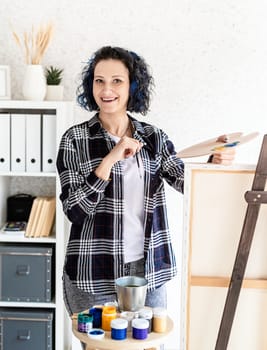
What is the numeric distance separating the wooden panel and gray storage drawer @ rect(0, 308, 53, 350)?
45.1 inches

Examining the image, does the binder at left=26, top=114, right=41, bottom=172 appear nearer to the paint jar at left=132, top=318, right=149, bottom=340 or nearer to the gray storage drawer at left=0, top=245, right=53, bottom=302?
the gray storage drawer at left=0, top=245, right=53, bottom=302

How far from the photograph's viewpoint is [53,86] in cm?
306

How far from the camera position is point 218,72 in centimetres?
312

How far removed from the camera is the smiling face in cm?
235

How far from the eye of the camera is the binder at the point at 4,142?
3008 mm

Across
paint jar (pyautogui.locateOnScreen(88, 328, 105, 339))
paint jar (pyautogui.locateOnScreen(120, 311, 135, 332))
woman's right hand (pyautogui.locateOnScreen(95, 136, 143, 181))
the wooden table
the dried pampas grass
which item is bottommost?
the wooden table

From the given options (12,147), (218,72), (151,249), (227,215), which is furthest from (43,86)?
(227,215)

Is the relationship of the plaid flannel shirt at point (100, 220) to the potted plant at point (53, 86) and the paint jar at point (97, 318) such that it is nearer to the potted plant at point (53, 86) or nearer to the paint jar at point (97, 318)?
the paint jar at point (97, 318)

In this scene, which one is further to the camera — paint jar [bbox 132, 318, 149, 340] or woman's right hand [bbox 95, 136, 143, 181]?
woman's right hand [bbox 95, 136, 143, 181]

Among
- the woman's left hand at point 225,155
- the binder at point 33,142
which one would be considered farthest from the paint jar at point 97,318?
the binder at point 33,142

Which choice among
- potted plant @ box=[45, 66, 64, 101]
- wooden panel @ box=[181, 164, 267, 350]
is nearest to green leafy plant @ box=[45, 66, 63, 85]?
potted plant @ box=[45, 66, 64, 101]

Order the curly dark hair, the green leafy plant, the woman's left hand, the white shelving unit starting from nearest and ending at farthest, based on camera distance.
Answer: the woman's left hand → the curly dark hair → the white shelving unit → the green leafy plant

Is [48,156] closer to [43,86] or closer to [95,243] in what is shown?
[43,86]

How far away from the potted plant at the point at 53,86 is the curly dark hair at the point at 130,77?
561 mm
